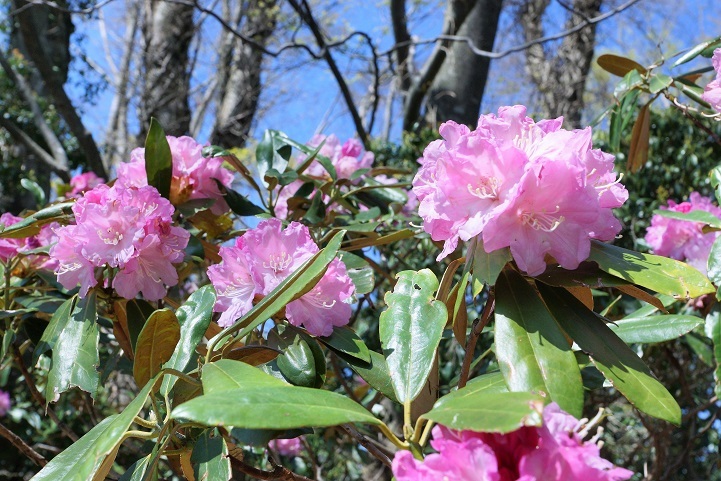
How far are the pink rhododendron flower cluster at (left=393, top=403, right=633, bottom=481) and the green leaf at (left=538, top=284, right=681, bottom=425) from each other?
0.47 ft

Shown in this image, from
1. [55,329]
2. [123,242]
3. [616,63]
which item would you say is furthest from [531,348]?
[616,63]

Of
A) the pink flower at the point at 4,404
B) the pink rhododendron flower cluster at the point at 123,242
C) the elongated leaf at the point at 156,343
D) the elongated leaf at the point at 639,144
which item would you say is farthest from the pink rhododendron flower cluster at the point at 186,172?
the pink flower at the point at 4,404

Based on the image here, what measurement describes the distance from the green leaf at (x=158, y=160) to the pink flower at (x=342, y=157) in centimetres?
57

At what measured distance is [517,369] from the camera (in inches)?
24.0

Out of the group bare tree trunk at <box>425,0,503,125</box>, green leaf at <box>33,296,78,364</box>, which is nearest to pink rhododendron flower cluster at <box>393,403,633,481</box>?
green leaf at <box>33,296,78,364</box>

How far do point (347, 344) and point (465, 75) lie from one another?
2331 millimetres

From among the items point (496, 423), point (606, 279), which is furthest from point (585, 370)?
point (496, 423)

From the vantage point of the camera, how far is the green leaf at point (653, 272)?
68 centimetres

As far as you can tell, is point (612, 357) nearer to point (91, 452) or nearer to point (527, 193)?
point (527, 193)

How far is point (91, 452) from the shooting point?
0.58 meters

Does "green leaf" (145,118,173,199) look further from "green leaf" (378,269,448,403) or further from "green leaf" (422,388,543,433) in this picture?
"green leaf" (422,388,543,433)

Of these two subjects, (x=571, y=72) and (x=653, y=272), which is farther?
(x=571, y=72)

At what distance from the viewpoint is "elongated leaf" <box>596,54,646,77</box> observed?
150cm

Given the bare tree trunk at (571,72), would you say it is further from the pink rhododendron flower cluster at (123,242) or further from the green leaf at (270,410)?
the green leaf at (270,410)
